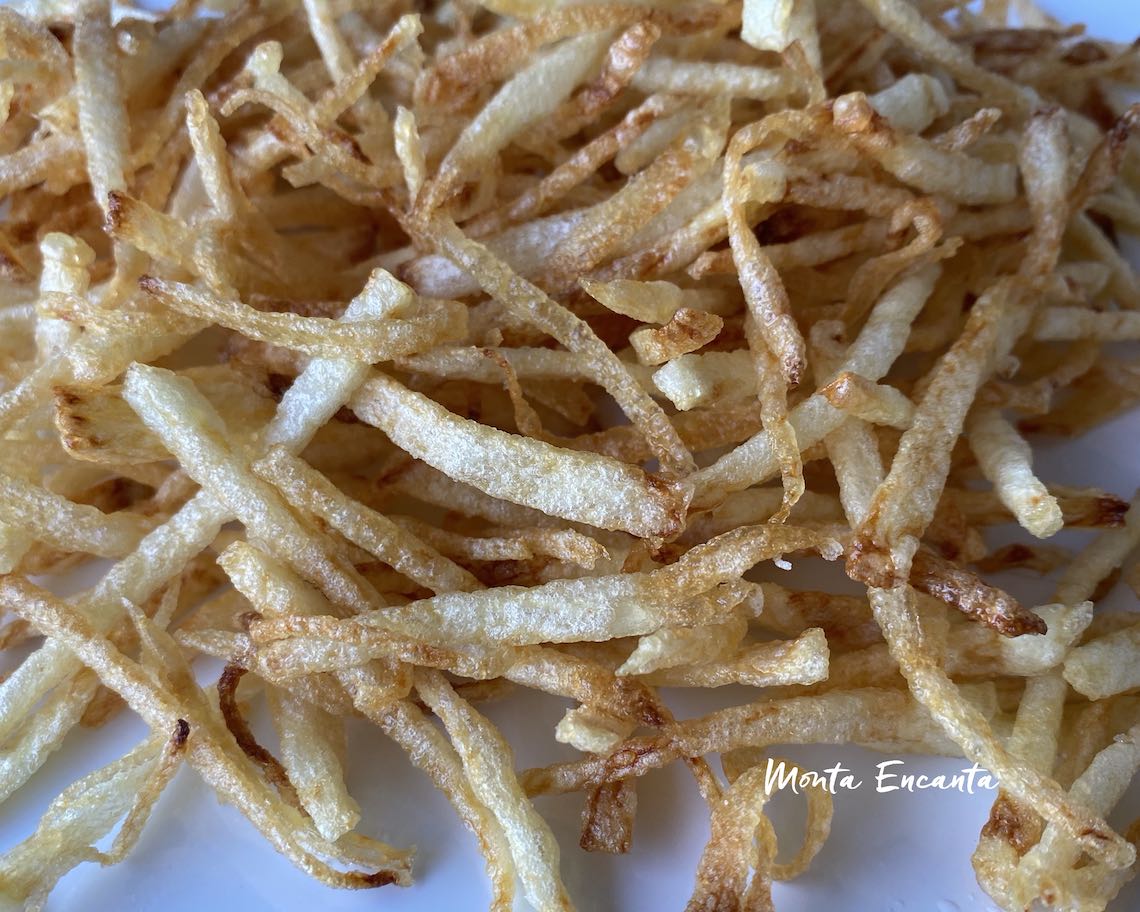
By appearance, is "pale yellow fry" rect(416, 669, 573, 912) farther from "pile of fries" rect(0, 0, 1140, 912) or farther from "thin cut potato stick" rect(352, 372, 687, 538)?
"thin cut potato stick" rect(352, 372, 687, 538)

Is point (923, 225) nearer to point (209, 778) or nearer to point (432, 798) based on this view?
point (432, 798)

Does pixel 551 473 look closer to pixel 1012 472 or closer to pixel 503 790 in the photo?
pixel 503 790

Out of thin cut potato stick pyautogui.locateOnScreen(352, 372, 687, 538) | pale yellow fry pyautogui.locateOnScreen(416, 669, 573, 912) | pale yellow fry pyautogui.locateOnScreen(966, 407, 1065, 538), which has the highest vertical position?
thin cut potato stick pyautogui.locateOnScreen(352, 372, 687, 538)

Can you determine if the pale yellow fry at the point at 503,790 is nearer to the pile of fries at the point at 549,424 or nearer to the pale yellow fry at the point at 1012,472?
the pile of fries at the point at 549,424

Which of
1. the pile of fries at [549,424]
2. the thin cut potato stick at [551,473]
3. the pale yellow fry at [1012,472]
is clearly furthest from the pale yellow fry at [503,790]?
the pale yellow fry at [1012,472]

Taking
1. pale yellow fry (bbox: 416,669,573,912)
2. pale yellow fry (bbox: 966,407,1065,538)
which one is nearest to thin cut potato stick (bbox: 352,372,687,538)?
pale yellow fry (bbox: 416,669,573,912)

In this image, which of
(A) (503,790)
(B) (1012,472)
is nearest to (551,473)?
(A) (503,790)

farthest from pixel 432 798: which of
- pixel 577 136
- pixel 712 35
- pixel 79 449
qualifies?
pixel 712 35

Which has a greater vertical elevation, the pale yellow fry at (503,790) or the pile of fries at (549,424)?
the pile of fries at (549,424)
